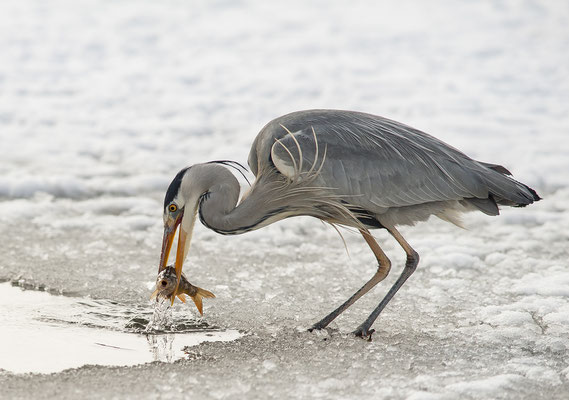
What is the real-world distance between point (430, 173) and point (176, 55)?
329 inches

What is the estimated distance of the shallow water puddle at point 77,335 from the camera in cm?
430

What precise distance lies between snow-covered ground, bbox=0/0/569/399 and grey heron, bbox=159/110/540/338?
492 millimetres

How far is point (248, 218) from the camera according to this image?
481cm

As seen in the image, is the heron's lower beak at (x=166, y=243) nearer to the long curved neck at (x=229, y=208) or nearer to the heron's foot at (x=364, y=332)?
the long curved neck at (x=229, y=208)

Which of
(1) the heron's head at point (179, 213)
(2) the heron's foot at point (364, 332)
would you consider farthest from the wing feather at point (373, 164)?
(2) the heron's foot at point (364, 332)

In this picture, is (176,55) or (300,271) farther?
(176,55)

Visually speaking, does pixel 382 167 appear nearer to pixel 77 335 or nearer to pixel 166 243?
pixel 166 243

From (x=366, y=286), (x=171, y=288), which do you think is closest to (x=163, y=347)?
(x=171, y=288)

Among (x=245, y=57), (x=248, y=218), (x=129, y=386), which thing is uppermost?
(x=245, y=57)

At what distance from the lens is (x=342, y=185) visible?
16.1 feet

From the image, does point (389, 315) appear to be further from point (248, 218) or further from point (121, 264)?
point (121, 264)

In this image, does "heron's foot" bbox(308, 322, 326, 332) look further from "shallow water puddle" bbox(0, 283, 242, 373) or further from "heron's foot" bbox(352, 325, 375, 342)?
"shallow water puddle" bbox(0, 283, 242, 373)

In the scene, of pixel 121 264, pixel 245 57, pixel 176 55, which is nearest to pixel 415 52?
pixel 245 57

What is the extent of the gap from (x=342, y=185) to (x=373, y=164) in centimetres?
25
